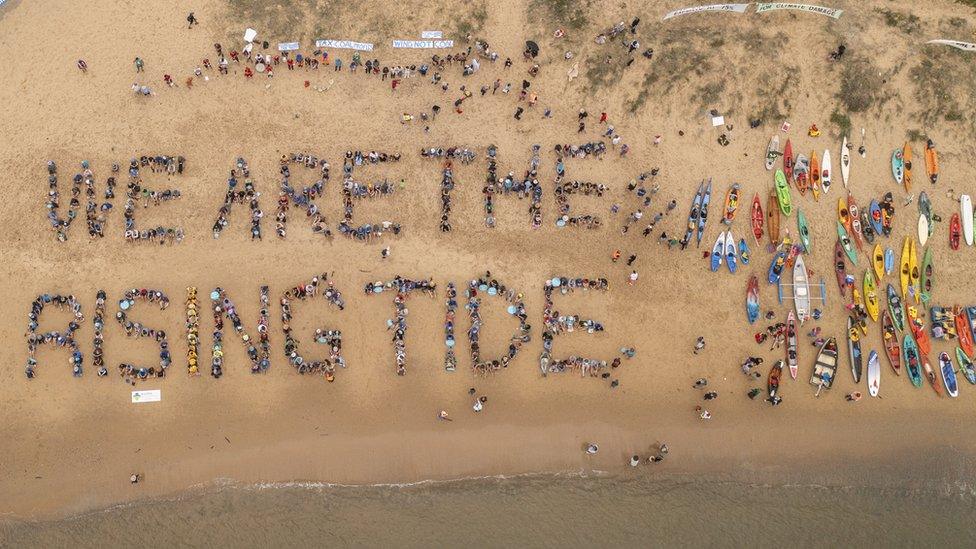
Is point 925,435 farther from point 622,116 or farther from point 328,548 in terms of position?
point 328,548

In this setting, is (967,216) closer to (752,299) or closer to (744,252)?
(744,252)

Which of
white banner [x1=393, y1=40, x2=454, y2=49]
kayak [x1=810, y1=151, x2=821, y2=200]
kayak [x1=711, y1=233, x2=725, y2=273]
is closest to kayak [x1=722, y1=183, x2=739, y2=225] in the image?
kayak [x1=711, y1=233, x2=725, y2=273]

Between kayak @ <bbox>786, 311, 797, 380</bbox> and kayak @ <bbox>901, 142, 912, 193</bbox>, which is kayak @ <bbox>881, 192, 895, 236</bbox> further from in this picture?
kayak @ <bbox>786, 311, 797, 380</bbox>

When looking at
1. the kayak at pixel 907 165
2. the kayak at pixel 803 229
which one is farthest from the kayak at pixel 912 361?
the kayak at pixel 907 165

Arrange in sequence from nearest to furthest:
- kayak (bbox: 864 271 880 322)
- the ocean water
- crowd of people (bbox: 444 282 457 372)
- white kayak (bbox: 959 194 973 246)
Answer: the ocean water < crowd of people (bbox: 444 282 457 372) < kayak (bbox: 864 271 880 322) < white kayak (bbox: 959 194 973 246)

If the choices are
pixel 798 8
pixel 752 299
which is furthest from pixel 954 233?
pixel 798 8

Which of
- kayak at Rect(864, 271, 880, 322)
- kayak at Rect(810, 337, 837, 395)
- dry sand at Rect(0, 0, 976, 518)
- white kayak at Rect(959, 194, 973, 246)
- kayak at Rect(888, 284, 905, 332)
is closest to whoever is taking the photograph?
dry sand at Rect(0, 0, 976, 518)
